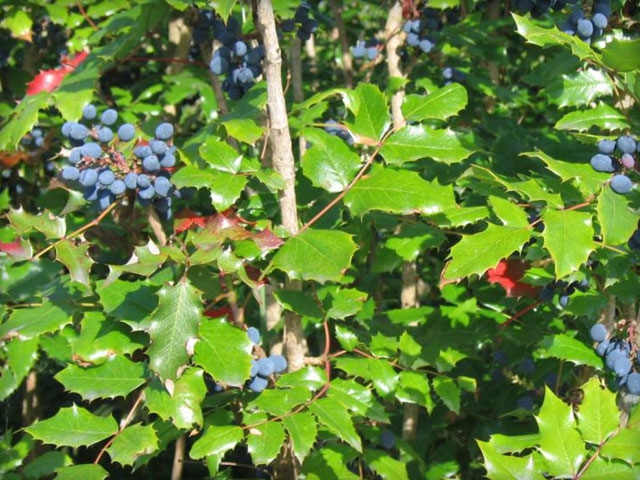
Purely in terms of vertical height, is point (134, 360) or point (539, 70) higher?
point (539, 70)

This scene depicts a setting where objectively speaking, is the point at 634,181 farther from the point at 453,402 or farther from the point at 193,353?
the point at 193,353

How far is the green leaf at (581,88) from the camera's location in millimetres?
1674

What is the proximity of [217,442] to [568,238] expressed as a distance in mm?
671

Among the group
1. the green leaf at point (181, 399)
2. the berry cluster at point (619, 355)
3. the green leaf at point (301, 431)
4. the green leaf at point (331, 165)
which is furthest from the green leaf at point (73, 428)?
the berry cluster at point (619, 355)

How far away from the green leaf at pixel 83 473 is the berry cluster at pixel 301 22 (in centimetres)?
104

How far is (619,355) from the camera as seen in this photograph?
1485 millimetres

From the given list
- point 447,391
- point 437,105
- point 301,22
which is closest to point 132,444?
point 447,391

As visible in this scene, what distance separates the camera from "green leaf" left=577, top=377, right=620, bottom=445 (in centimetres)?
131

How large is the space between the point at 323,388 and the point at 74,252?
0.52m

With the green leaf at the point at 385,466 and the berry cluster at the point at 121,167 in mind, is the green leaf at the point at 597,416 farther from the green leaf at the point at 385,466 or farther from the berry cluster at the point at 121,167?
the berry cluster at the point at 121,167

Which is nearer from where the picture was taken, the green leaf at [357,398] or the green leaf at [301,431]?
the green leaf at [301,431]

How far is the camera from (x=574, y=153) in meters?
1.81

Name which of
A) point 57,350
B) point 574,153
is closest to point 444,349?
point 574,153

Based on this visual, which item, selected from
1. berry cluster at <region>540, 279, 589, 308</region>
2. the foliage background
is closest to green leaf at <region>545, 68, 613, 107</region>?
the foliage background
